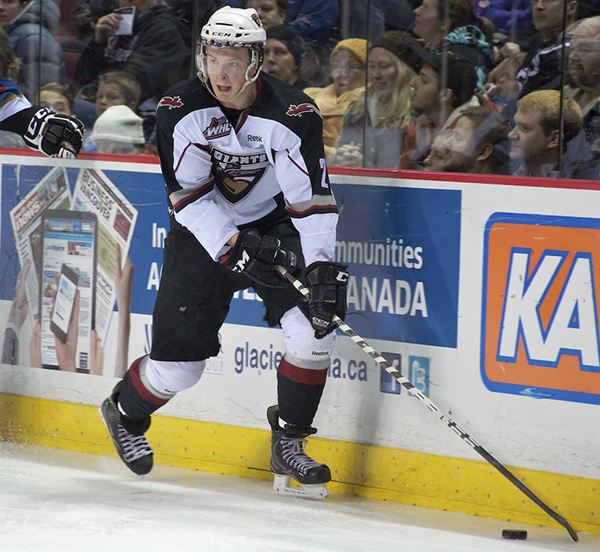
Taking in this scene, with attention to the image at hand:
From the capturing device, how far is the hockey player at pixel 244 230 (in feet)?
10.0

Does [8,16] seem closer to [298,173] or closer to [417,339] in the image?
[298,173]

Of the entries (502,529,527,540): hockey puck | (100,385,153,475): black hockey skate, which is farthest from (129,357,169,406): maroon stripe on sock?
(502,529,527,540): hockey puck

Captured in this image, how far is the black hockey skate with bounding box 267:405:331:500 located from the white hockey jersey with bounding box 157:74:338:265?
0.56m

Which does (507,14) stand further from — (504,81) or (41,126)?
(41,126)

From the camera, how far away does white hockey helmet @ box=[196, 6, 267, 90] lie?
301 centimetres

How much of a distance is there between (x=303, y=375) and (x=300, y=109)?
78 centimetres

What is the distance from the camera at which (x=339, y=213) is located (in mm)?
3408

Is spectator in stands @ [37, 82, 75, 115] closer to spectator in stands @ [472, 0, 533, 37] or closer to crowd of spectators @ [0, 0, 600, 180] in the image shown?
crowd of spectators @ [0, 0, 600, 180]

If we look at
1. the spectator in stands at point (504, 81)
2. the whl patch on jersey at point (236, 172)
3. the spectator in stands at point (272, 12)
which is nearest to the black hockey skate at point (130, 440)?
the whl patch on jersey at point (236, 172)

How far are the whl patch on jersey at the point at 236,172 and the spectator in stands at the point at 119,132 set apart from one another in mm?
687

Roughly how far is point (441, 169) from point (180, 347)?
3.17 feet

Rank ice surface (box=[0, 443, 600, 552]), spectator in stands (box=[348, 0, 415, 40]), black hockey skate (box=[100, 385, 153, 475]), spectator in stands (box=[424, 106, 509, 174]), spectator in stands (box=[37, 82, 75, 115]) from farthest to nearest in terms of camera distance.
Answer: spectator in stands (box=[37, 82, 75, 115]) → black hockey skate (box=[100, 385, 153, 475]) → spectator in stands (box=[348, 0, 415, 40]) → spectator in stands (box=[424, 106, 509, 174]) → ice surface (box=[0, 443, 600, 552])

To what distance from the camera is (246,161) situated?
10.4 ft

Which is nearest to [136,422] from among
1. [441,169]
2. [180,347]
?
[180,347]
